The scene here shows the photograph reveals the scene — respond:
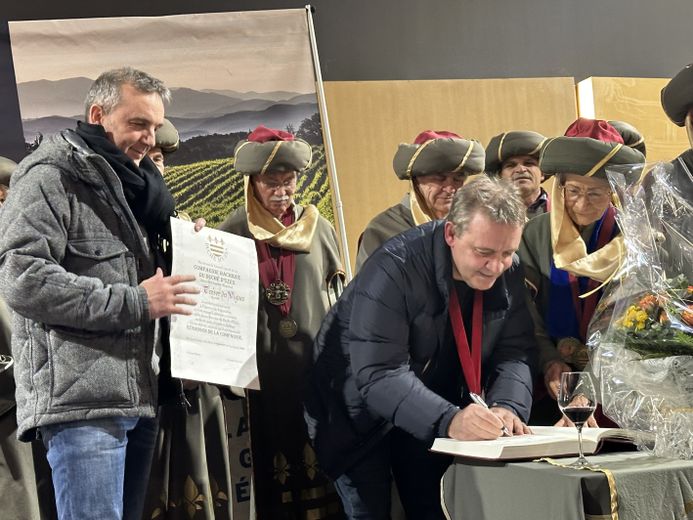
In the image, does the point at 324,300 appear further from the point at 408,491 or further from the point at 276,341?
the point at 408,491

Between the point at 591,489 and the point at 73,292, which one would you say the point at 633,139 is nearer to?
the point at 591,489

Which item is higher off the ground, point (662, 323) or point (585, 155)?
point (585, 155)

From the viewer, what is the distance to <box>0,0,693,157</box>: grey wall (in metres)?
5.24

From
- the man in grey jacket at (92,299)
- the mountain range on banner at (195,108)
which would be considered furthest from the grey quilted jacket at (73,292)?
the mountain range on banner at (195,108)

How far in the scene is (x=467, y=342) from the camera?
2793 millimetres

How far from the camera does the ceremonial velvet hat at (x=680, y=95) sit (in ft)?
9.31

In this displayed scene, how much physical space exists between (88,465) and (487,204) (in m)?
1.27

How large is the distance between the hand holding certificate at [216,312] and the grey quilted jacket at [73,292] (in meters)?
0.12

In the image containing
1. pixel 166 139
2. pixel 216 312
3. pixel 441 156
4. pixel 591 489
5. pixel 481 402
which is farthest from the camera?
pixel 166 139

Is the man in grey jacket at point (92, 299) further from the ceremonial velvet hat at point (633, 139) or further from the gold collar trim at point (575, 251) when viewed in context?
the ceremonial velvet hat at point (633, 139)

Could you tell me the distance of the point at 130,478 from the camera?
2635 millimetres

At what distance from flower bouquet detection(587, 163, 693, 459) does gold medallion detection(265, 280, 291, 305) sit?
1.58 meters

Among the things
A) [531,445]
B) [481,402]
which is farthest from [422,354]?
[531,445]

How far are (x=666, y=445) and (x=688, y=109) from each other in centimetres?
122
